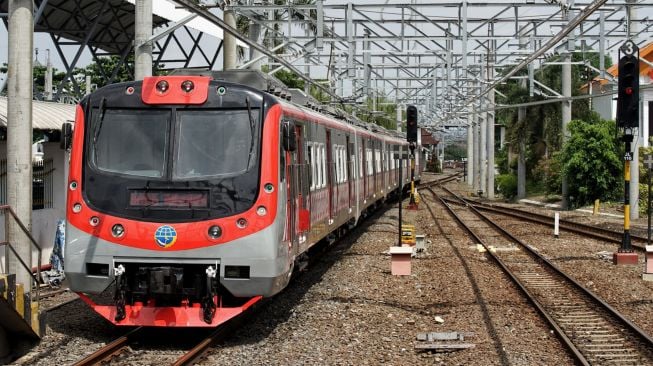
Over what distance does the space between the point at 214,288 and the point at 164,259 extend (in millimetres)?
587

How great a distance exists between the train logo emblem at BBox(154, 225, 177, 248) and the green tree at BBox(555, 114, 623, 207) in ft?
85.7

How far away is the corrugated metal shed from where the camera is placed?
13867 millimetres

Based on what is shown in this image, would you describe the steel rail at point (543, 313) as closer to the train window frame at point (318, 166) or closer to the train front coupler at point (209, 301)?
the train window frame at point (318, 166)

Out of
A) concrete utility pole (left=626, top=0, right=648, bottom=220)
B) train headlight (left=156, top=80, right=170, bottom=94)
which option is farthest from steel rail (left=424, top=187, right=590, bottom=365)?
concrete utility pole (left=626, top=0, right=648, bottom=220)

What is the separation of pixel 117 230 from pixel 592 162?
87.5 feet

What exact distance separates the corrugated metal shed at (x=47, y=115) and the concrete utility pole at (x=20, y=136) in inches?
104

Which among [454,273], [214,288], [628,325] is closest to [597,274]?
[454,273]

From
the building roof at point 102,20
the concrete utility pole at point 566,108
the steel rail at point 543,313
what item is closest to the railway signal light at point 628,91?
the steel rail at point 543,313

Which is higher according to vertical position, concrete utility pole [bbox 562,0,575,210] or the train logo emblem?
concrete utility pole [bbox 562,0,575,210]

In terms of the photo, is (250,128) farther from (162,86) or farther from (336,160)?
(336,160)

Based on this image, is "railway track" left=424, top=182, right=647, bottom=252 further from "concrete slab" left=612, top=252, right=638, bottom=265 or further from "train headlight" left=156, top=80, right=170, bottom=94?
"train headlight" left=156, top=80, right=170, bottom=94

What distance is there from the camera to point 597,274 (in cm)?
1545

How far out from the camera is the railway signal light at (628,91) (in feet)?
51.7

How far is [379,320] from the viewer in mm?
10758
